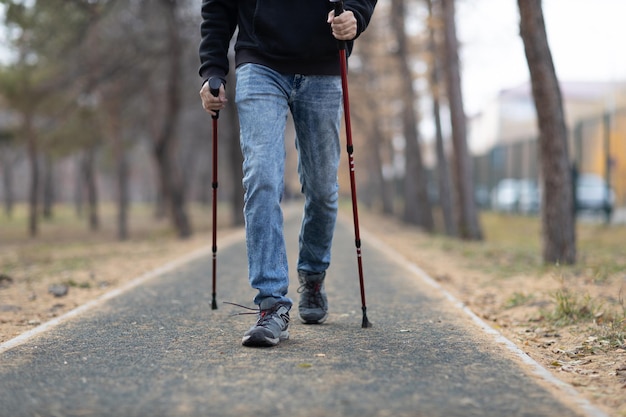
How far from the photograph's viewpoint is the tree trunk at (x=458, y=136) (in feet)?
51.7

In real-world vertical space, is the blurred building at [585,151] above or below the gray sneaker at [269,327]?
above

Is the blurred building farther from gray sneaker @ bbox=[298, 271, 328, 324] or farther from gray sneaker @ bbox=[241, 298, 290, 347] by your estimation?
gray sneaker @ bbox=[241, 298, 290, 347]

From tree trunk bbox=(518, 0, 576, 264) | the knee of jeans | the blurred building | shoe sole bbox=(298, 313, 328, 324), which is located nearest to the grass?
tree trunk bbox=(518, 0, 576, 264)

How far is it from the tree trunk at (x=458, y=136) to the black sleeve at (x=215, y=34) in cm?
1174

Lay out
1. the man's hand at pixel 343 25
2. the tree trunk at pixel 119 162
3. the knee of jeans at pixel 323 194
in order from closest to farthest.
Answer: the man's hand at pixel 343 25 → the knee of jeans at pixel 323 194 → the tree trunk at pixel 119 162

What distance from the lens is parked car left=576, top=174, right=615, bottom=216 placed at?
18625mm

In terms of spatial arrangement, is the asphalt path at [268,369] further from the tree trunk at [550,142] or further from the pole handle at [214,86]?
the tree trunk at [550,142]

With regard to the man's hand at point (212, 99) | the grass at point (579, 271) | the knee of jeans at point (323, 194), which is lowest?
the grass at point (579, 271)

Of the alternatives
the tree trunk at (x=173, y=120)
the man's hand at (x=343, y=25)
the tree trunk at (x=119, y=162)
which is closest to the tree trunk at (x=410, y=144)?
the tree trunk at (x=173, y=120)

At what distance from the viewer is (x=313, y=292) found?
4.91 metres

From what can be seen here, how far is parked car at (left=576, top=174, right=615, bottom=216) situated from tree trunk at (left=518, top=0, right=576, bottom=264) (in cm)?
954

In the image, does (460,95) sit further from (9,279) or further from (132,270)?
(9,279)

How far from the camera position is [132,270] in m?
9.77

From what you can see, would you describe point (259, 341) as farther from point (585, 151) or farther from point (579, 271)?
point (585, 151)
